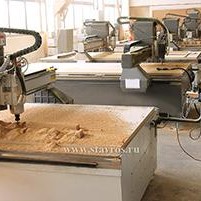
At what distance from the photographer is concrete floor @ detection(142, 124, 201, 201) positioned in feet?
8.70

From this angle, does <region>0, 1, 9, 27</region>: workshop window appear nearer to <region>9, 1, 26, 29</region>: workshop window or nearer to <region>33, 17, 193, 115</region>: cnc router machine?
<region>9, 1, 26, 29</region>: workshop window

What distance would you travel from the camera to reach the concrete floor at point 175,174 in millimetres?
2652

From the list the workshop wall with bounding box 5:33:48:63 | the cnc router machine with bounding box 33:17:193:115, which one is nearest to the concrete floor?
the cnc router machine with bounding box 33:17:193:115

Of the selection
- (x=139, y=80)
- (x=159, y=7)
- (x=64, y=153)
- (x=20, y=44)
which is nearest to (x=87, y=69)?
(x=139, y=80)

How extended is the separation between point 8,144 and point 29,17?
566 centimetres

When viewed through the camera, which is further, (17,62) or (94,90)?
(94,90)

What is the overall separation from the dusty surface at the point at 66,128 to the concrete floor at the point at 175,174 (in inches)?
25.1

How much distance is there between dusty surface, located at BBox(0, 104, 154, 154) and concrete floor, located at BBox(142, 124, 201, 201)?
2.10 feet

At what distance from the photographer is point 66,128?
212cm

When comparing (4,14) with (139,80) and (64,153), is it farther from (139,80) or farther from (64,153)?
(64,153)

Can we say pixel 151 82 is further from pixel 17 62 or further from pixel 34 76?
pixel 17 62

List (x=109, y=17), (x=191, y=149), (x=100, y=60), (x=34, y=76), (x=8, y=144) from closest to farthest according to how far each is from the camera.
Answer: (x=8, y=144) < (x=34, y=76) < (x=191, y=149) < (x=100, y=60) < (x=109, y=17)

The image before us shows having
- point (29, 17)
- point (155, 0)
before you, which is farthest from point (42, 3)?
point (155, 0)

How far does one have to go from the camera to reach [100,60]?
491cm
